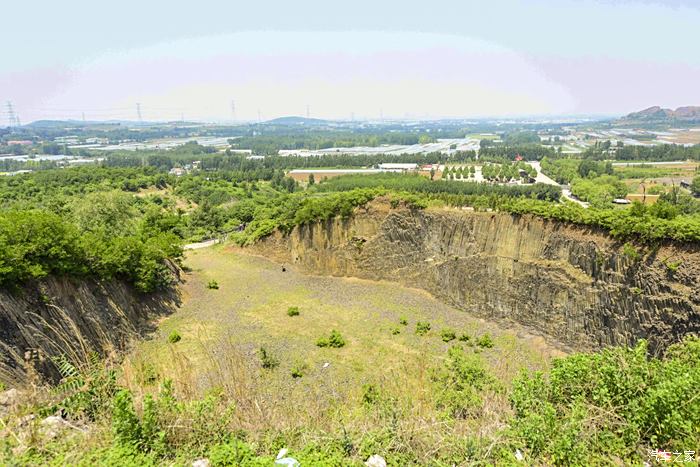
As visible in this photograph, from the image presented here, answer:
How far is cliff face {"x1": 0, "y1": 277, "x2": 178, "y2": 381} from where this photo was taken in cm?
1470

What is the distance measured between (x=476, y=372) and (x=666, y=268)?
1301 centimetres

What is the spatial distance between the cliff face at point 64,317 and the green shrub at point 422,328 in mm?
14987

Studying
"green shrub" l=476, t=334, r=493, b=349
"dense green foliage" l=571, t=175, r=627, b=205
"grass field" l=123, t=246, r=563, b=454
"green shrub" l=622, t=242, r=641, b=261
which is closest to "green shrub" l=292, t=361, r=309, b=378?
"grass field" l=123, t=246, r=563, b=454

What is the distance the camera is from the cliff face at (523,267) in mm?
19641

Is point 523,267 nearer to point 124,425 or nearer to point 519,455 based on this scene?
point 519,455

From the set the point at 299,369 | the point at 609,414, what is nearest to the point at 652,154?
the point at 299,369

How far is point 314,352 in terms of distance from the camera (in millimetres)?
21141

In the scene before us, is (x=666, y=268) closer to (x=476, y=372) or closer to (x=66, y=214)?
(x=476, y=372)

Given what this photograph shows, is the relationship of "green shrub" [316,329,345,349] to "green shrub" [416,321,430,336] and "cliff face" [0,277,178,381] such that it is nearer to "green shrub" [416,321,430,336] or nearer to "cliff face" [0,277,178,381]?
"green shrub" [416,321,430,336]

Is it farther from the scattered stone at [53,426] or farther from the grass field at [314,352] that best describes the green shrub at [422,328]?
the scattered stone at [53,426]

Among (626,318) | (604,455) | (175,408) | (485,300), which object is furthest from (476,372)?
(485,300)

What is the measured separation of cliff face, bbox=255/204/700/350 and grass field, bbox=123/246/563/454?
1.39 meters

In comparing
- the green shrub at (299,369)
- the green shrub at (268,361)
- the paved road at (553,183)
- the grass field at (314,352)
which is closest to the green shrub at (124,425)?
the grass field at (314,352)

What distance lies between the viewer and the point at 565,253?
77.5ft
